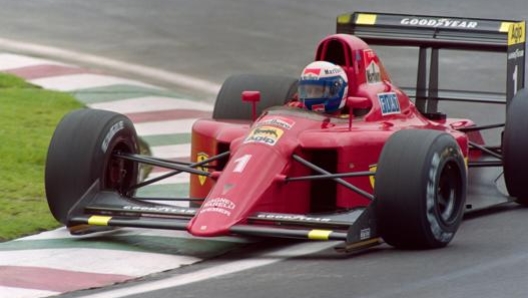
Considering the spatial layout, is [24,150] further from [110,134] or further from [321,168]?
[321,168]

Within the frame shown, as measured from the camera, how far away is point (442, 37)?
455 inches

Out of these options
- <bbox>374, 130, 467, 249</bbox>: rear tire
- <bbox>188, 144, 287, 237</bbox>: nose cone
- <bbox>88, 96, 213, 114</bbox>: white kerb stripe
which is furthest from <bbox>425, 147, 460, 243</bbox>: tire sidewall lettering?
<bbox>88, 96, 213, 114</bbox>: white kerb stripe

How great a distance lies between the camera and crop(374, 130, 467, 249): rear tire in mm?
8820

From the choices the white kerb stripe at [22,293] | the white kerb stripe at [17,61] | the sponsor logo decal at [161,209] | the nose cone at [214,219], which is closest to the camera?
the white kerb stripe at [22,293]

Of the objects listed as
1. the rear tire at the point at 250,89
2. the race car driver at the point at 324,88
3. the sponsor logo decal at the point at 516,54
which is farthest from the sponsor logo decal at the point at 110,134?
the sponsor logo decal at the point at 516,54

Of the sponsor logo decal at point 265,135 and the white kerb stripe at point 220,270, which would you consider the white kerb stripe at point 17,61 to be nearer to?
the sponsor logo decal at point 265,135

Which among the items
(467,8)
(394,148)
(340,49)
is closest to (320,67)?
(340,49)

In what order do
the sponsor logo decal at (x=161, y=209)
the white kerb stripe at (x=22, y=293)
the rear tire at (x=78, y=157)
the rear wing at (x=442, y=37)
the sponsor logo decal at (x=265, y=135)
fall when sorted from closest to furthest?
the white kerb stripe at (x=22, y=293) → the sponsor logo decal at (x=161, y=209) → the sponsor logo decal at (x=265, y=135) → the rear tire at (x=78, y=157) → the rear wing at (x=442, y=37)

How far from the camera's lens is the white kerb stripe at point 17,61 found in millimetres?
15594

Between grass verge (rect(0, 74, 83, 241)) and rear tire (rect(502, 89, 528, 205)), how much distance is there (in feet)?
10.3

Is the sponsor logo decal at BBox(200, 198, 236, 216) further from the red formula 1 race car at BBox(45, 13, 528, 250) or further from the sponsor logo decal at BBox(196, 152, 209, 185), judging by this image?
the sponsor logo decal at BBox(196, 152, 209, 185)

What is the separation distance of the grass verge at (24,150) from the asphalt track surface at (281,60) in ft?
5.45

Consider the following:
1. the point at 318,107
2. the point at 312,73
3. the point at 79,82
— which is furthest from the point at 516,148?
the point at 79,82

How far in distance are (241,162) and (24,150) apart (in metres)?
3.46
